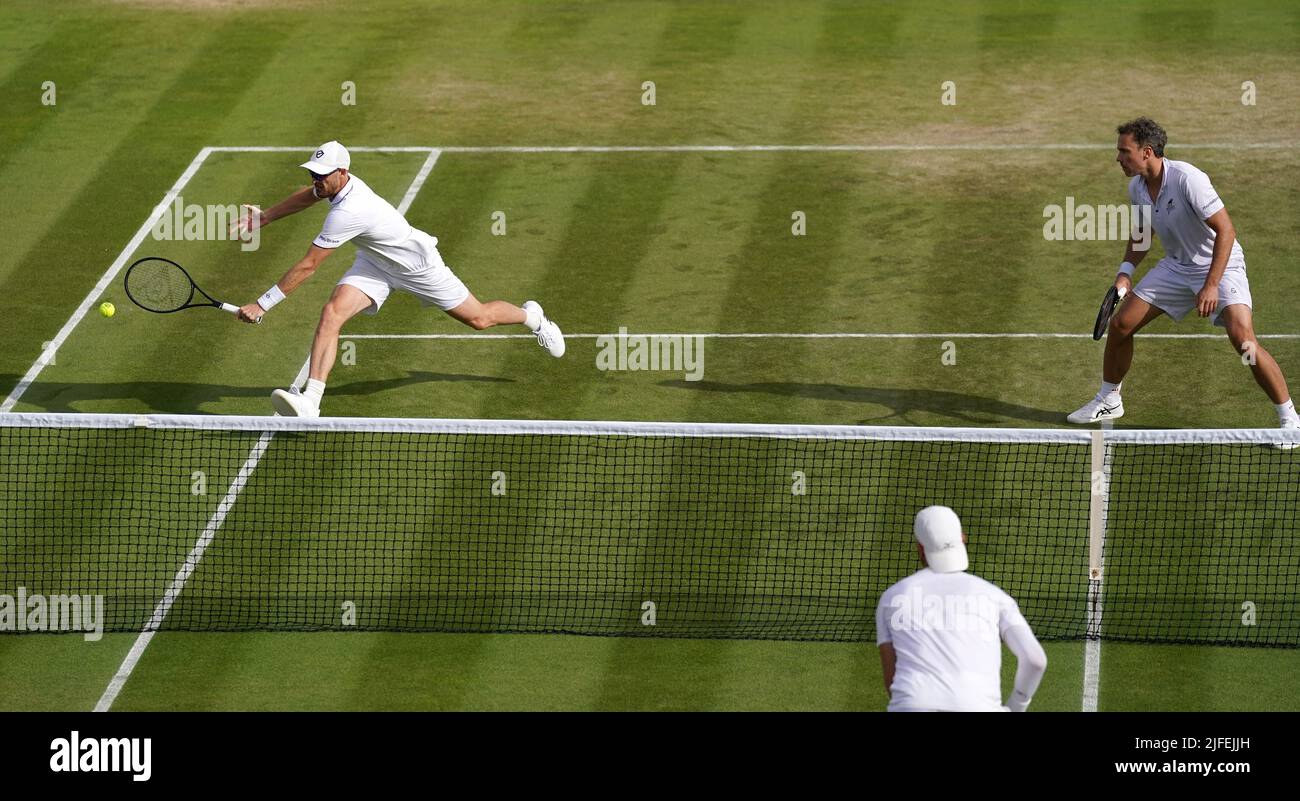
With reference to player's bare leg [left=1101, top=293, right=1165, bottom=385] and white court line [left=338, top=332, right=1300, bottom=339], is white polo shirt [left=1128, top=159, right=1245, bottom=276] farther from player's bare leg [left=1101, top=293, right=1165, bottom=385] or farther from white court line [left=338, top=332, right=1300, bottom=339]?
white court line [left=338, top=332, right=1300, bottom=339]

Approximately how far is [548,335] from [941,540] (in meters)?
7.96

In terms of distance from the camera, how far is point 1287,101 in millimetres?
23766

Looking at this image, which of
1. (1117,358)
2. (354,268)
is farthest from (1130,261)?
(354,268)

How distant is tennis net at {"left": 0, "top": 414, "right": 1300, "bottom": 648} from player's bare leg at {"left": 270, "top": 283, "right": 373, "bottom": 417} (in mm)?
385

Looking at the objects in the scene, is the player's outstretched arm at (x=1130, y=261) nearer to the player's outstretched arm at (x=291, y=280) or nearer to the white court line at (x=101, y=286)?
the player's outstretched arm at (x=291, y=280)

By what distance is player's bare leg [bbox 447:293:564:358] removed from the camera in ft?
54.3

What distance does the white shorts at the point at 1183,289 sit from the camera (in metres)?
15.1

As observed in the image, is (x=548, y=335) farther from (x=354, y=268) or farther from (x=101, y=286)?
(x=101, y=286)

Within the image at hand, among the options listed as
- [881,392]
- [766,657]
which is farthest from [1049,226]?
[766,657]

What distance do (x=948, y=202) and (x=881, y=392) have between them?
487cm

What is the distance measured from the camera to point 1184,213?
14.9 meters

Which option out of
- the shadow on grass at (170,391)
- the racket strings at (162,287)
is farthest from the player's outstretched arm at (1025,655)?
the racket strings at (162,287)
